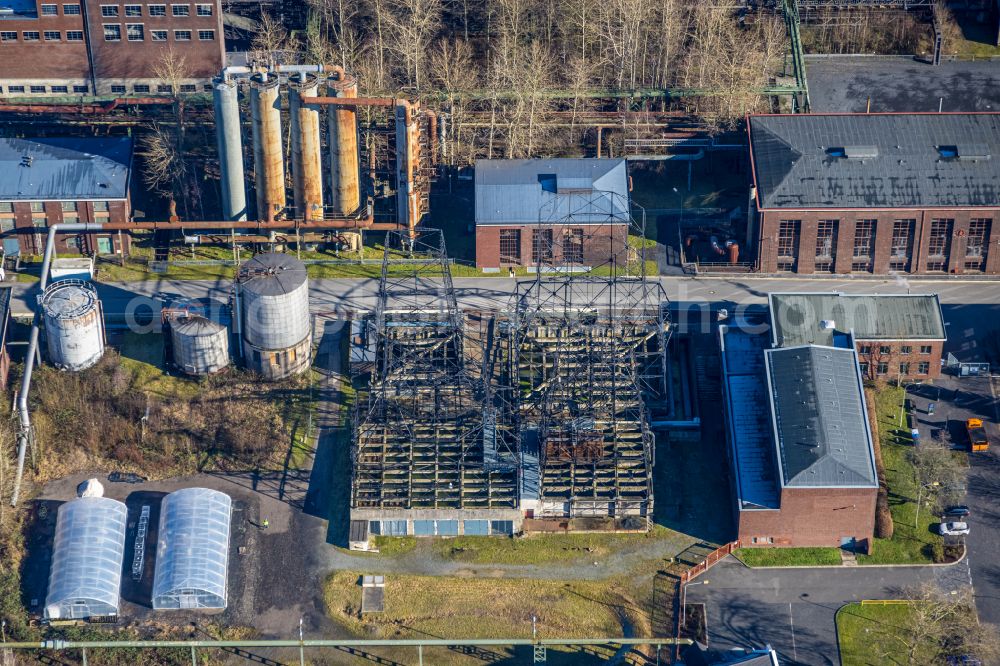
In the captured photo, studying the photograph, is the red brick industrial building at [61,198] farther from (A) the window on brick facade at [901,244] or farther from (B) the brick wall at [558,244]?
(A) the window on brick facade at [901,244]

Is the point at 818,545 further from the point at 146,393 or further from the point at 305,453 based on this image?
the point at 146,393

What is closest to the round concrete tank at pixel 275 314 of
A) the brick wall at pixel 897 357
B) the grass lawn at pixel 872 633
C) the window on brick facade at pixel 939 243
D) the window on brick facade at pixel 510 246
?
the window on brick facade at pixel 510 246

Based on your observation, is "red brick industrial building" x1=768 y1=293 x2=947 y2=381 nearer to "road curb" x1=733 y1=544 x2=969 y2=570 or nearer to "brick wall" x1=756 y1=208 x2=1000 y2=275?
"brick wall" x1=756 y1=208 x2=1000 y2=275

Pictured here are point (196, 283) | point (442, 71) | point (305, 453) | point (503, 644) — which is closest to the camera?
point (503, 644)

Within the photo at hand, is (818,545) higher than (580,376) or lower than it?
lower

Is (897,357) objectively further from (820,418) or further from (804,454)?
(804,454)

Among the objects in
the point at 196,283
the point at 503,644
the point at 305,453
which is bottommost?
the point at 503,644

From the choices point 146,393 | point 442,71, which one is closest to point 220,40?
point 442,71
